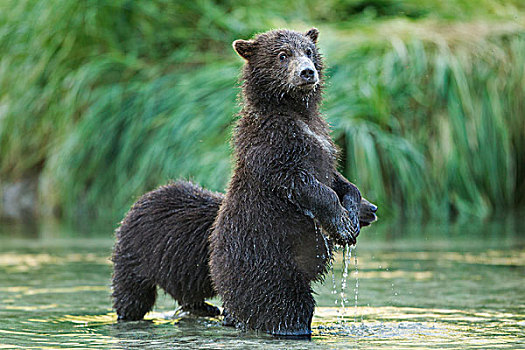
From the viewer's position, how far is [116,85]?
1292 cm

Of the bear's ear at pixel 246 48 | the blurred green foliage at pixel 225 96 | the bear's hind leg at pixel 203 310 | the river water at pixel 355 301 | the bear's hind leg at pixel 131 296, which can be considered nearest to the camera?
the river water at pixel 355 301

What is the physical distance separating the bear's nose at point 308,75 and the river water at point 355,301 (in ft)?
3.67

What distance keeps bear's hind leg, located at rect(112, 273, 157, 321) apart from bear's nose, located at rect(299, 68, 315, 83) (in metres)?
1.60

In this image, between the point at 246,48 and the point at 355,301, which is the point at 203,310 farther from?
the point at 246,48

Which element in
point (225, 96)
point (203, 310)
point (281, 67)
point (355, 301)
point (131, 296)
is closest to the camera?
point (281, 67)

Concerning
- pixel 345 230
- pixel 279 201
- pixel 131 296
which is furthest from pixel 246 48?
pixel 131 296

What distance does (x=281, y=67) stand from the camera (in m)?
4.81

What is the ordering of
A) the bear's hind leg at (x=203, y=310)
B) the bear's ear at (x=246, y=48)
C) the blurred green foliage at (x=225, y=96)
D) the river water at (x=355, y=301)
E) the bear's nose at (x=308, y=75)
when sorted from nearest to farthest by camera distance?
the river water at (x=355, y=301) → the bear's nose at (x=308, y=75) → the bear's ear at (x=246, y=48) → the bear's hind leg at (x=203, y=310) → the blurred green foliage at (x=225, y=96)

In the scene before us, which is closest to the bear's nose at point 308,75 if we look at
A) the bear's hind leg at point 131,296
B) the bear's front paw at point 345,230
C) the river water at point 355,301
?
the bear's front paw at point 345,230

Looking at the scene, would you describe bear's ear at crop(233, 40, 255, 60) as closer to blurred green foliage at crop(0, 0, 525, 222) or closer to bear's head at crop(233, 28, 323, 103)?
bear's head at crop(233, 28, 323, 103)

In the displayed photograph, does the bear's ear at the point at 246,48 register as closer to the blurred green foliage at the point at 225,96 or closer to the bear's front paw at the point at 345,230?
the bear's front paw at the point at 345,230

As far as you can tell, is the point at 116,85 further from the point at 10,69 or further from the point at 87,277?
the point at 87,277

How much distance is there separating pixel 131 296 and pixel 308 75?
176cm

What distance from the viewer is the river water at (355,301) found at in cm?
455
